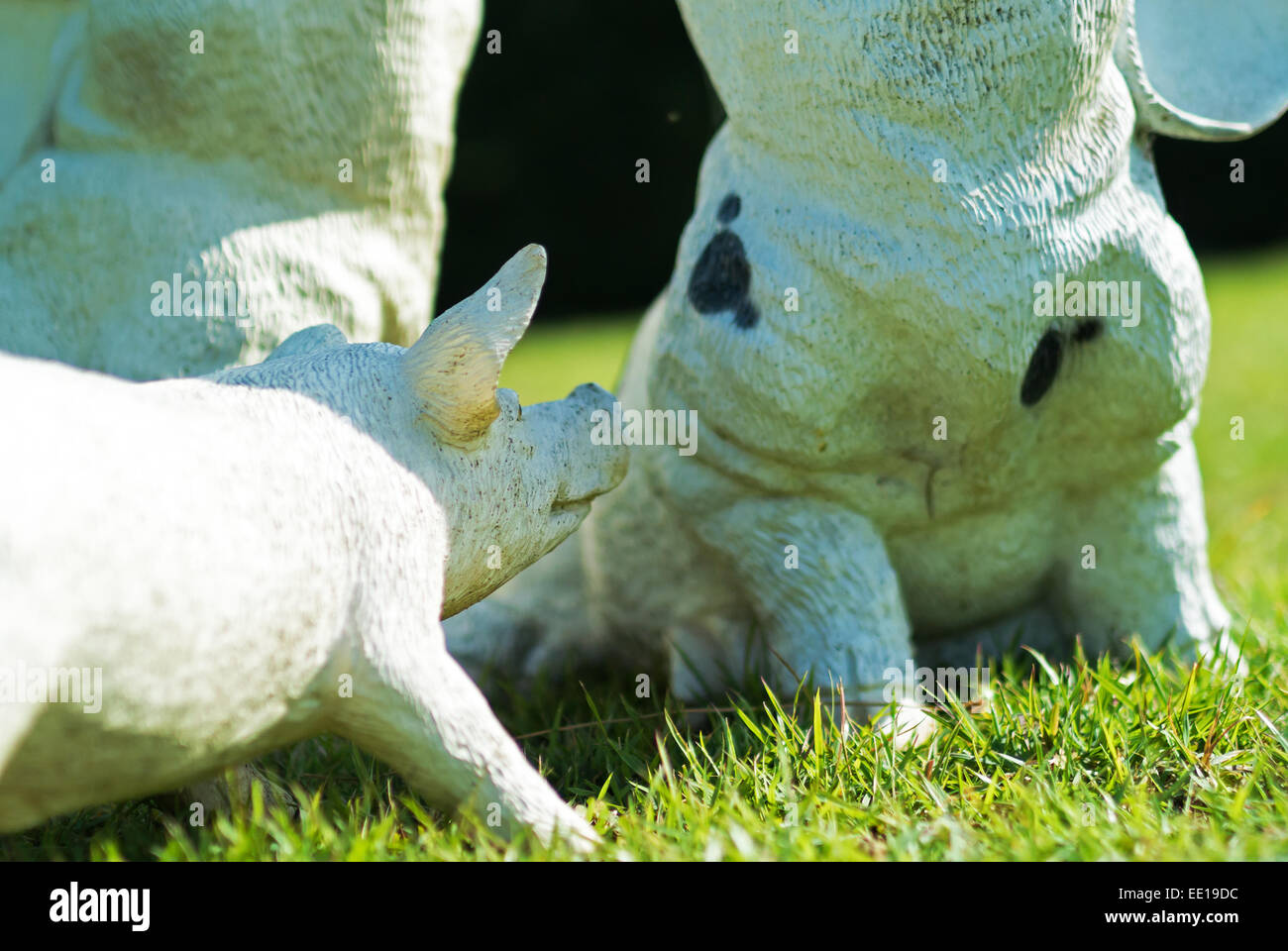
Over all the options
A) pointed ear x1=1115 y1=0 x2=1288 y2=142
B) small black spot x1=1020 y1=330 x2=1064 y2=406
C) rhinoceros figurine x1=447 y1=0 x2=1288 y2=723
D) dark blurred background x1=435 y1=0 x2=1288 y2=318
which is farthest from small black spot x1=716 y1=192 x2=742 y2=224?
dark blurred background x1=435 y1=0 x2=1288 y2=318

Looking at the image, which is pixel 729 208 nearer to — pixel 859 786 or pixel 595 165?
pixel 859 786

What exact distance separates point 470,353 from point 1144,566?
1.23 m

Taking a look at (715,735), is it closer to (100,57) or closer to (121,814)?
(121,814)

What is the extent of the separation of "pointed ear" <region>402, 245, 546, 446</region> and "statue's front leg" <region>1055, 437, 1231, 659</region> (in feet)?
3.48

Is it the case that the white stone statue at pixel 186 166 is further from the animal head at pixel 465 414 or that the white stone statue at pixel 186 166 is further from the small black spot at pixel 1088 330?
the small black spot at pixel 1088 330

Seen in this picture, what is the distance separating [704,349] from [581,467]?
0.30 meters

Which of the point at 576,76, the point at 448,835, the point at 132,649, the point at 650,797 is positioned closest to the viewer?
the point at 132,649

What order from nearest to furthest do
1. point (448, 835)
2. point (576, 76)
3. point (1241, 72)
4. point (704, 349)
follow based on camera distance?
point (448, 835)
point (704, 349)
point (1241, 72)
point (576, 76)

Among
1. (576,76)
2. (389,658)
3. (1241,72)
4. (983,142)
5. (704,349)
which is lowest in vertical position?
(389,658)

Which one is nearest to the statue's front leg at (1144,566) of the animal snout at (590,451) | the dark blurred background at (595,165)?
the animal snout at (590,451)

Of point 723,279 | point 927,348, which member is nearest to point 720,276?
point 723,279

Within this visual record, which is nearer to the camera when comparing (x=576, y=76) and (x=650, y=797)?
(x=650, y=797)

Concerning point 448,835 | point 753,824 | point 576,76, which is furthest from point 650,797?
point 576,76

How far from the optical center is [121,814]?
6.38 ft
